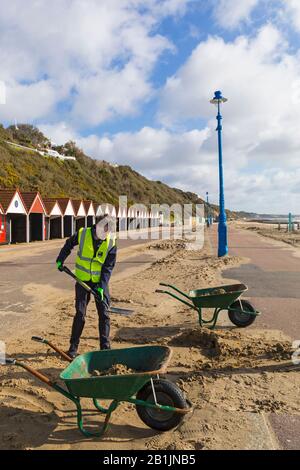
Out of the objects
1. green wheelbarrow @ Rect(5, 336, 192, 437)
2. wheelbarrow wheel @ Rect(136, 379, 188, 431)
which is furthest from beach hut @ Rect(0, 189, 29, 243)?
wheelbarrow wheel @ Rect(136, 379, 188, 431)

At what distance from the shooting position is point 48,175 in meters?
62.8

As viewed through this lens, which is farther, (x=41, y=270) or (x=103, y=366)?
(x=41, y=270)

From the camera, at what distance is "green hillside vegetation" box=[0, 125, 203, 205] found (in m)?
55.2

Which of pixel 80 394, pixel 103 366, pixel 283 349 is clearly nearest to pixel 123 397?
pixel 80 394

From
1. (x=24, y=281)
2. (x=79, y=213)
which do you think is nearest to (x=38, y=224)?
(x=79, y=213)

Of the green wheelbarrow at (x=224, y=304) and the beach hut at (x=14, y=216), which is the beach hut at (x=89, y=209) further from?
the green wheelbarrow at (x=224, y=304)

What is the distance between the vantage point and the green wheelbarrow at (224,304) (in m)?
6.86

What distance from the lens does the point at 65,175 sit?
72562 mm

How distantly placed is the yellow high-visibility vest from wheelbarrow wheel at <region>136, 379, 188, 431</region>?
2220mm

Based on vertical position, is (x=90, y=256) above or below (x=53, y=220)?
below

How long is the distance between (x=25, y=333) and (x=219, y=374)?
3.48m

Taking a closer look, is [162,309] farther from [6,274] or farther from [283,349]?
[6,274]

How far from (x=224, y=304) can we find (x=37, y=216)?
1126 inches

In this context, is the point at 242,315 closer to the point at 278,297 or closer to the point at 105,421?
the point at 278,297
